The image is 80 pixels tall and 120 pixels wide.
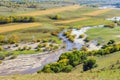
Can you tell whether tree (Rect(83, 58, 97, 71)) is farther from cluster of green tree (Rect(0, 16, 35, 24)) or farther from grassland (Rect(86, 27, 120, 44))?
cluster of green tree (Rect(0, 16, 35, 24))

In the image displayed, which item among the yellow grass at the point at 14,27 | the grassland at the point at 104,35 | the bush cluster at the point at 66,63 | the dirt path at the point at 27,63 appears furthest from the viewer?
the yellow grass at the point at 14,27

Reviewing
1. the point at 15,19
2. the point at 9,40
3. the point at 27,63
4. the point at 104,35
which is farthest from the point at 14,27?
the point at 27,63

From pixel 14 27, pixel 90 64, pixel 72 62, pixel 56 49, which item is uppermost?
pixel 90 64

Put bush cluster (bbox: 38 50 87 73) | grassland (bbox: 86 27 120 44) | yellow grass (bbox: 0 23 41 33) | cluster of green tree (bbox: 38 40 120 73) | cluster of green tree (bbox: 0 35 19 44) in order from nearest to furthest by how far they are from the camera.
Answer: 1. cluster of green tree (bbox: 38 40 120 73)
2. bush cluster (bbox: 38 50 87 73)
3. cluster of green tree (bbox: 0 35 19 44)
4. grassland (bbox: 86 27 120 44)
5. yellow grass (bbox: 0 23 41 33)

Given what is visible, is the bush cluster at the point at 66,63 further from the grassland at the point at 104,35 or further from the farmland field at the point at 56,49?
the grassland at the point at 104,35

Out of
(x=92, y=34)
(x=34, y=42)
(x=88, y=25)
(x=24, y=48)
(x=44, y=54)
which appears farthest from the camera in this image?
(x=88, y=25)

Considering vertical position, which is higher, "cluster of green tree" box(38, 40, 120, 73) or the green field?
"cluster of green tree" box(38, 40, 120, 73)

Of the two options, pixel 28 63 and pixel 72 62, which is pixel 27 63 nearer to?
pixel 28 63

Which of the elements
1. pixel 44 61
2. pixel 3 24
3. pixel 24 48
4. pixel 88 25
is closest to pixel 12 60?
pixel 44 61

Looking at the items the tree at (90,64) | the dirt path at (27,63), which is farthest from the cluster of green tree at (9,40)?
the tree at (90,64)

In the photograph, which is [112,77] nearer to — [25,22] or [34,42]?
[34,42]

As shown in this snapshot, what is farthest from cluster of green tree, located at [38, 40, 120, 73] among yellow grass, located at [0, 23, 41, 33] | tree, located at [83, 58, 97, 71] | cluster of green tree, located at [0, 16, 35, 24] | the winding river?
cluster of green tree, located at [0, 16, 35, 24]
